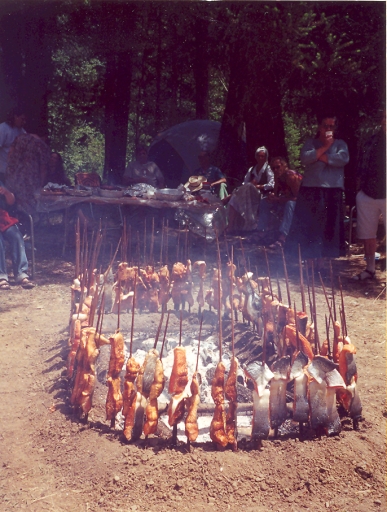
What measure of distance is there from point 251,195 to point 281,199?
0.67 metres

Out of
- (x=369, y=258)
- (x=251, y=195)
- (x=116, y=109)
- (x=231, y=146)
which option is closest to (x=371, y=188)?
(x=369, y=258)

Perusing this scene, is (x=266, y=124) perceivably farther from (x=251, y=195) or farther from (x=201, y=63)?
(x=201, y=63)

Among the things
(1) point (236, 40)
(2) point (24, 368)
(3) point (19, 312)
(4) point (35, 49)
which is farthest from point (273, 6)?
(2) point (24, 368)

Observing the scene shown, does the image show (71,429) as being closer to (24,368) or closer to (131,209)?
(24,368)

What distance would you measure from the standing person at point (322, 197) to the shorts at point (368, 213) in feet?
1.74

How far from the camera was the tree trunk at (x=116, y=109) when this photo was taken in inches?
523

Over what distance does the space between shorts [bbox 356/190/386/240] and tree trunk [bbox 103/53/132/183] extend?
25.8 ft

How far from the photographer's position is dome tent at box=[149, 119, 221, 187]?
14.5 m

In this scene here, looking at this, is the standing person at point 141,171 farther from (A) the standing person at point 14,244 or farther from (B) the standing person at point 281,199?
(A) the standing person at point 14,244

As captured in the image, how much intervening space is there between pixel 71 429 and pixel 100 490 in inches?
23.0

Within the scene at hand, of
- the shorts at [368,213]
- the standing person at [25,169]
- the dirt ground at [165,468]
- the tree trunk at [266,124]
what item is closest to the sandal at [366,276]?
the shorts at [368,213]

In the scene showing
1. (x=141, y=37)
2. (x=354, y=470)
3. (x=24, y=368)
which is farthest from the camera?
(x=141, y=37)

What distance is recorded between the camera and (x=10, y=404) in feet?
12.0

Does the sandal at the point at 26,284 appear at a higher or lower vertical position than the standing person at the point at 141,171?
lower
